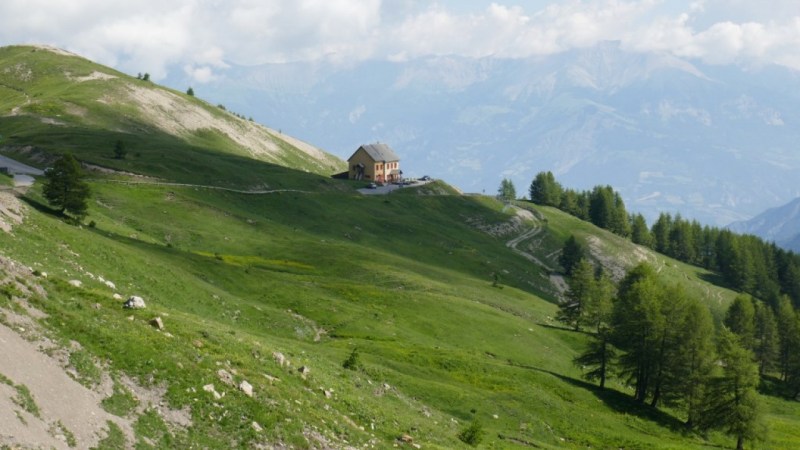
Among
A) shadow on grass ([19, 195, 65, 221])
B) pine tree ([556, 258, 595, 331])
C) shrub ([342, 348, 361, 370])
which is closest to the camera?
shrub ([342, 348, 361, 370])

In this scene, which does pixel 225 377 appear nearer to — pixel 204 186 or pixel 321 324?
pixel 321 324

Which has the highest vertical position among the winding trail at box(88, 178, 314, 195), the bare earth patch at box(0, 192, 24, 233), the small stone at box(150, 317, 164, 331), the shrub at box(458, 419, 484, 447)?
Result: the winding trail at box(88, 178, 314, 195)

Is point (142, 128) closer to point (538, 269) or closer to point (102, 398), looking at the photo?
point (538, 269)

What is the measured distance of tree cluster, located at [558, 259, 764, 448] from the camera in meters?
60.8

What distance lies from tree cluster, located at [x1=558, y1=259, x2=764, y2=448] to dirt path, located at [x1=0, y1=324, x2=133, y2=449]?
53955 mm

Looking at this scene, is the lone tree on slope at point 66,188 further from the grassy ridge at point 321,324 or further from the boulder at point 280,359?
the boulder at point 280,359

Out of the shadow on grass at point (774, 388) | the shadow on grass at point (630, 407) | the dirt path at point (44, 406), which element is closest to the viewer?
the dirt path at point (44, 406)

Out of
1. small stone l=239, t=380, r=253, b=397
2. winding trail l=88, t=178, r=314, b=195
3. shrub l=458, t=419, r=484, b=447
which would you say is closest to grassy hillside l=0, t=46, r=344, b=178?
winding trail l=88, t=178, r=314, b=195

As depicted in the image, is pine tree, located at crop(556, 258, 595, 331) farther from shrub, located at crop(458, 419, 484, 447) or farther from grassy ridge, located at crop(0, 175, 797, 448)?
shrub, located at crop(458, 419, 484, 447)

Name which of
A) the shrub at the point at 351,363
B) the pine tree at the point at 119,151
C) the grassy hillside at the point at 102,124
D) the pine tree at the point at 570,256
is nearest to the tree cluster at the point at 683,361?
the shrub at the point at 351,363

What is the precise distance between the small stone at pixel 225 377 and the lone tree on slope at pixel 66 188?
1729 inches

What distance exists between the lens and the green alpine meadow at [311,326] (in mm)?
27781

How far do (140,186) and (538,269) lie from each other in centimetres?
8535

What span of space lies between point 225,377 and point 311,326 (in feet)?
109
